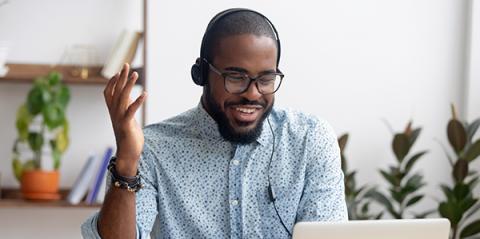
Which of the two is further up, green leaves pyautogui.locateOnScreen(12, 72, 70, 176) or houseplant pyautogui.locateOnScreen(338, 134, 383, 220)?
green leaves pyautogui.locateOnScreen(12, 72, 70, 176)

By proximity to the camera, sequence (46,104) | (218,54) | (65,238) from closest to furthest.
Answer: (218,54) → (46,104) → (65,238)

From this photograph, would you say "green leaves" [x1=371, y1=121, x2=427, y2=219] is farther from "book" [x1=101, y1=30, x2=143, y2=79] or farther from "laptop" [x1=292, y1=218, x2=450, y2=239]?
"laptop" [x1=292, y1=218, x2=450, y2=239]

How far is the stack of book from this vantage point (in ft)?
12.8

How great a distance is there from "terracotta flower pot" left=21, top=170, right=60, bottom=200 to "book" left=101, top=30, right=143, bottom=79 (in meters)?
0.49

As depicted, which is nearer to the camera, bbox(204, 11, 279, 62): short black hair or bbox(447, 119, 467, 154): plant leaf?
bbox(204, 11, 279, 62): short black hair

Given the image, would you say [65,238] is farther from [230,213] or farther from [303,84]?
[230,213]

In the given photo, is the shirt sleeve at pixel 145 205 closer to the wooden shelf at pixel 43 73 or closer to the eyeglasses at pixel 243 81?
the eyeglasses at pixel 243 81

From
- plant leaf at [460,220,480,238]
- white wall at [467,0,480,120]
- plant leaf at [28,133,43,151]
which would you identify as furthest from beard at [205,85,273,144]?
white wall at [467,0,480,120]

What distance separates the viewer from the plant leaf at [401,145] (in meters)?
3.92

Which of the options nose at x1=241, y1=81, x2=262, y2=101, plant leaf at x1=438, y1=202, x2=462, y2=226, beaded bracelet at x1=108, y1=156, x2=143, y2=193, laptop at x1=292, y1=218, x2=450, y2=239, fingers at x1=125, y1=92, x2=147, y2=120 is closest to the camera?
laptop at x1=292, y1=218, x2=450, y2=239

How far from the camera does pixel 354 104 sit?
4.14 meters

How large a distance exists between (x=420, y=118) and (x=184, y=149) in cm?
225

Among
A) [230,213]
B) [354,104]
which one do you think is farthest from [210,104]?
[354,104]

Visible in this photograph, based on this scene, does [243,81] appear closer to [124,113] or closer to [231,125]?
[231,125]
